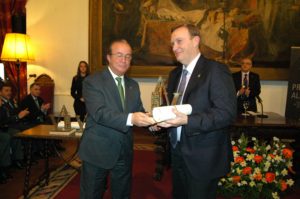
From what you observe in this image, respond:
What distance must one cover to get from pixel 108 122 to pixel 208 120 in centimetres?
74

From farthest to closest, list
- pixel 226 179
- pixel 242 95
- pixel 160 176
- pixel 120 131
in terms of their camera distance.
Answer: pixel 242 95 → pixel 160 176 → pixel 226 179 → pixel 120 131

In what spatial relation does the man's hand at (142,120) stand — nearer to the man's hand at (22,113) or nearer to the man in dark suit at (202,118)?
the man in dark suit at (202,118)

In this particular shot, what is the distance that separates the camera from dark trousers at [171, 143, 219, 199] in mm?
2023

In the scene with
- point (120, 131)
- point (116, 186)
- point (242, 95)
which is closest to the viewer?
point (120, 131)

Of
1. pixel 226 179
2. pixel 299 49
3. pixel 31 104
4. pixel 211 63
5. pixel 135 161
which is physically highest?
pixel 299 49

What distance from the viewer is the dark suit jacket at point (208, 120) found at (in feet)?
6.23

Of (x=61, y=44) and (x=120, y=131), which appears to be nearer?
(x=120, y=131)

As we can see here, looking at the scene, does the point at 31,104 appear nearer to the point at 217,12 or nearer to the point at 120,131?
the point at 120,131

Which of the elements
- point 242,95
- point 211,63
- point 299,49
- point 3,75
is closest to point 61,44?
point 3,75

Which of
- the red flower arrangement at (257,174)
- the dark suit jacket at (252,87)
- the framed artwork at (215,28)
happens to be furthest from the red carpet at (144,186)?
the framed artwork at (215,28)

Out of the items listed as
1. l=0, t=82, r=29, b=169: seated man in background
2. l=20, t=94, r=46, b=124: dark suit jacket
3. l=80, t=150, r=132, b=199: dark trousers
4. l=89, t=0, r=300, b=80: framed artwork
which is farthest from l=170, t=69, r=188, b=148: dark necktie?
l=89, t=0, r=300, b=80: framed artwork

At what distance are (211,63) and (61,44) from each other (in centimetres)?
629

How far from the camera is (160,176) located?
4.36 m

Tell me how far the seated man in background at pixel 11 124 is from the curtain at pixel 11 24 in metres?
2.65
